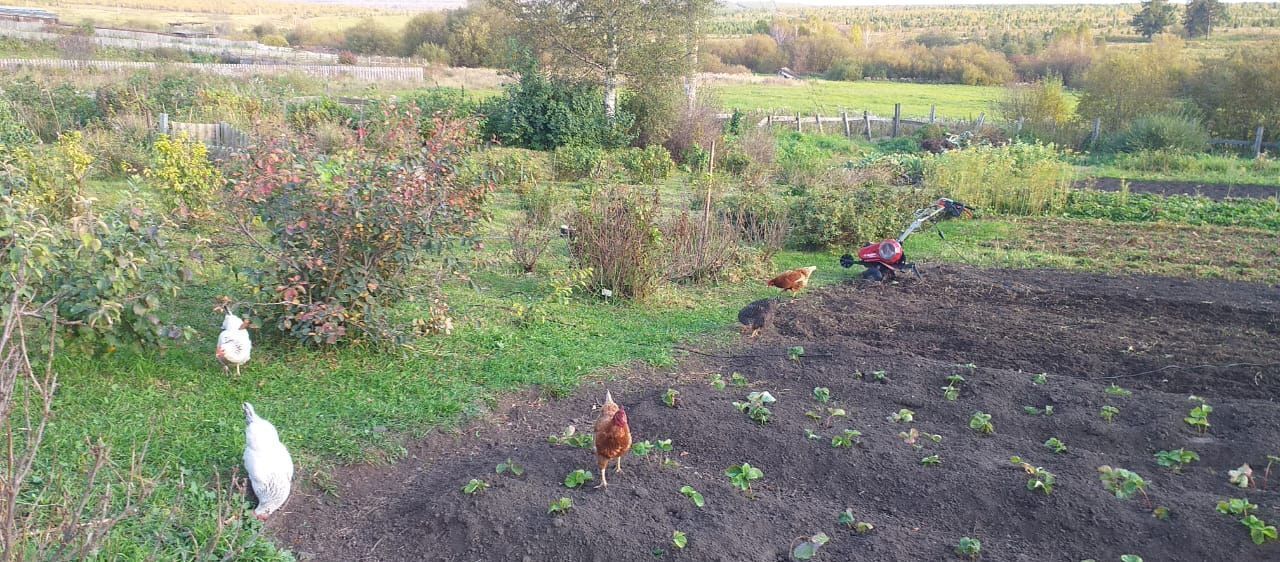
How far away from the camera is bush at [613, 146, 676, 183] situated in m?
14.4

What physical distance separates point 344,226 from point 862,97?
3748 cm

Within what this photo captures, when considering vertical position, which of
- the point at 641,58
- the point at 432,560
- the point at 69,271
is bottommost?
the point at 432,560

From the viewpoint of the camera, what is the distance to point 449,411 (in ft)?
16.3

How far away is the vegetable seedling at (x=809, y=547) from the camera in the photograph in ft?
11.4

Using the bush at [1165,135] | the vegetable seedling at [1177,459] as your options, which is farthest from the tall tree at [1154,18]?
the vegetable seedling at [1177,459]

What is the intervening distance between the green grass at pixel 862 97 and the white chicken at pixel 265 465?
2542 cm

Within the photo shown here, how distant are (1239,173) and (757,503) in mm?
17681

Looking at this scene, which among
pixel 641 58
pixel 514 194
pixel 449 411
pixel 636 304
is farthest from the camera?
pixel 641 58

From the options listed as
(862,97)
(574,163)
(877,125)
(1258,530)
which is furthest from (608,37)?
(862,97)

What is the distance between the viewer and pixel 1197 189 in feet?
48.1

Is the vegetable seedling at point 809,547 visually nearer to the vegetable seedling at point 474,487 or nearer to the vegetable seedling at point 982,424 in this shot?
the vegetable seedling at point 474,487

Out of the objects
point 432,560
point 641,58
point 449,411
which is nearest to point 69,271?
point 449,411

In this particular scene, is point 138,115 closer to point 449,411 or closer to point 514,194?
point 514,194

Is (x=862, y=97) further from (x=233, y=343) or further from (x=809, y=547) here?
(x=809, y=547)
